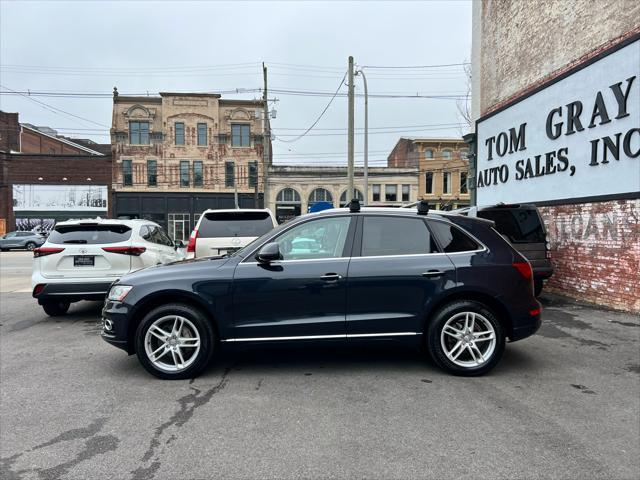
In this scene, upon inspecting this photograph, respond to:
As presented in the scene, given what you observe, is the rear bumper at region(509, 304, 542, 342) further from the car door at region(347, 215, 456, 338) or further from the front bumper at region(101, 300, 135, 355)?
the front bumper at region(101, 300, 135, 355)

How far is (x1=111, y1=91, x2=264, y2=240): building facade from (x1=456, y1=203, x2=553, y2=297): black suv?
32.0 metres

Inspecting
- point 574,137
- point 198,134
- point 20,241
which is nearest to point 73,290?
point 574,137

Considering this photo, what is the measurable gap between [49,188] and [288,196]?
2075 centimetres

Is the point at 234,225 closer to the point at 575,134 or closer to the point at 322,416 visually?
the point at 322,416

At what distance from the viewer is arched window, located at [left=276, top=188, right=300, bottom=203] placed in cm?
4106

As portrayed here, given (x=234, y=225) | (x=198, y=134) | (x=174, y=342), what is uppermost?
(x=198, y=134)

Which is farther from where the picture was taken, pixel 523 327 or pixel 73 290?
pixel 73 290

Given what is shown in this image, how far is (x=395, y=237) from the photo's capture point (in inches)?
184

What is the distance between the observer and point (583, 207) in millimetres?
8922

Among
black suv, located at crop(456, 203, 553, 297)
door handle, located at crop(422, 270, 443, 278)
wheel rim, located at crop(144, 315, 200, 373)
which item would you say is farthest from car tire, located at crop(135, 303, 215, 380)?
black suv, located at crop(456, 203, 553, 297)

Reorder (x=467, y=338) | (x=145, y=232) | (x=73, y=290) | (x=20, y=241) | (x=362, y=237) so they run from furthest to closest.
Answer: (x=20, y=241) < (x=145, y=232) < (x=73, y=290) < (x=362, y=237) < (x=467, y=338)

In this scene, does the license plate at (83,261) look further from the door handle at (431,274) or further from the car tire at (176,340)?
the door handle at (431,274)

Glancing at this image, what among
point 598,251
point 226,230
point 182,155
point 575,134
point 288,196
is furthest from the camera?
point 288,196

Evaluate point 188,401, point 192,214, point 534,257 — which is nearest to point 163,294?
point 188,401
